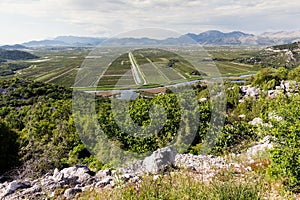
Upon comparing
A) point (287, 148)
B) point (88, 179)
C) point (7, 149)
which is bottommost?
point (7, 149)

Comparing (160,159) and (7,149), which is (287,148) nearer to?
(160,159)

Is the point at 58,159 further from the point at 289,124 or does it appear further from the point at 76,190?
the point at 289,124

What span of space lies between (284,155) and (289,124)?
1.95 ft

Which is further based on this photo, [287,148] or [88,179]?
[88,179]

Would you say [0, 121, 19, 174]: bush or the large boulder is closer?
the large boulder

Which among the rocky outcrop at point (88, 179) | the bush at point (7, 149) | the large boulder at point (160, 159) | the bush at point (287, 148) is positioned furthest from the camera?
the bush at point (7, 149)

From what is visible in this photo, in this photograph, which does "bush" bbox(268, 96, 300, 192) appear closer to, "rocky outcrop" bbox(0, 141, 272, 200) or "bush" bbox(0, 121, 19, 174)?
"rocky outcrop" bbox(0, 141, 272, 200)

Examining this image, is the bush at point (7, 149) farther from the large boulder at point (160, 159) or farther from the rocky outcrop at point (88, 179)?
the large boulder at point (160, 159)

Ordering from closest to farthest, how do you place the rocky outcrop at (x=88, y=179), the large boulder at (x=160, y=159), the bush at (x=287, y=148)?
the bush at (x=287, y=148)
the rocky outcrop at (x=88, y=179)
the large boulder at (x=160, y=159)

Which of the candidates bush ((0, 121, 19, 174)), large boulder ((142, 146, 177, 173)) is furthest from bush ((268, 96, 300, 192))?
bush ((0, 121, 19, 174))

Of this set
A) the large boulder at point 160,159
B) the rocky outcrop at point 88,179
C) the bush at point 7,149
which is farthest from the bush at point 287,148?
the bush at point 7,149

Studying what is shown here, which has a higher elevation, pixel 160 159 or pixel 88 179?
pixel 160 159

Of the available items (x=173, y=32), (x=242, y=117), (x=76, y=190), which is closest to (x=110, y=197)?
(x=76, y=190)

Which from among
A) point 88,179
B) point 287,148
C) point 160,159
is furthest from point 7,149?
point 287,148
